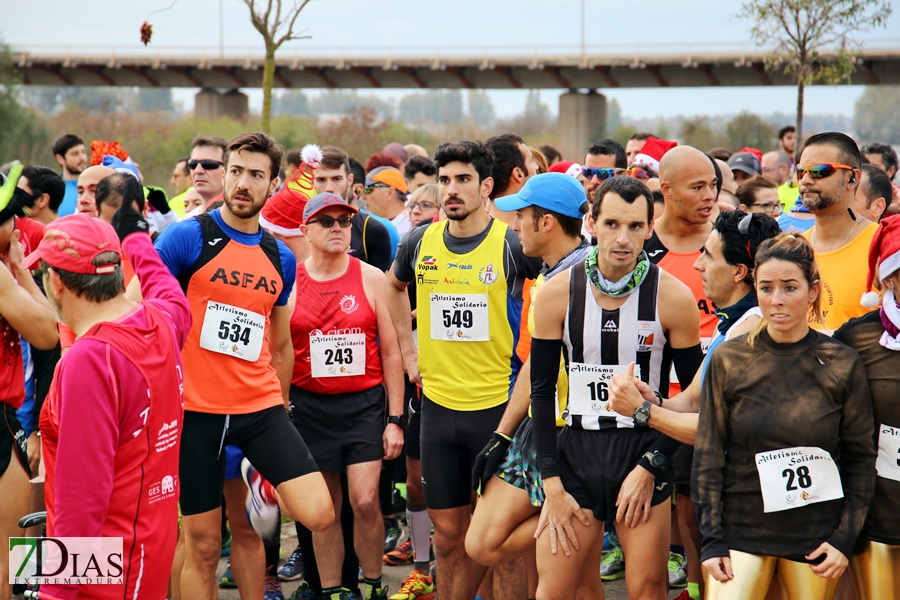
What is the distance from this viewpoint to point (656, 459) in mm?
3715

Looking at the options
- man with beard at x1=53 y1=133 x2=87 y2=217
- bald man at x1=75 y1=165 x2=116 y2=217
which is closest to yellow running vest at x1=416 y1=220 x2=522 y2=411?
bald man at x1=75 y1=165 x2=116 y2=217

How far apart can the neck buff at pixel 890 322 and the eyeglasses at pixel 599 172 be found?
3.59m

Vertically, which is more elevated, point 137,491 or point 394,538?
point 137,491

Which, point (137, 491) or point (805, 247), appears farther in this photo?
point (805, 247)

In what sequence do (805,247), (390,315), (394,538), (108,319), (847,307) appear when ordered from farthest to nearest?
(394,538)
(390,315)
(847,307)
(805,247)
(108,319)

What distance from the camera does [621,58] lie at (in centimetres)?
4500

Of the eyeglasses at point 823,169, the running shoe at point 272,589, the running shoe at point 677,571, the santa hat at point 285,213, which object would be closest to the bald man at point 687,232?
the running shoe at point 677,571

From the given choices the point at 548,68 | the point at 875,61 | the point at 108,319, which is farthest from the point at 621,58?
the point at 108,319

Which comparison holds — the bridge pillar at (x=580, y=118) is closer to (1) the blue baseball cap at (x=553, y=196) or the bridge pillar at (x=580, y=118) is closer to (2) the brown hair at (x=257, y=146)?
(2) the brown hair at (x=257, y=146)

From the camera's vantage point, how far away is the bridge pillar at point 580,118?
4750cm

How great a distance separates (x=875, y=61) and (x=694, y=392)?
41.4 metres

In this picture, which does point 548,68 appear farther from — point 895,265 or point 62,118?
point 895,265

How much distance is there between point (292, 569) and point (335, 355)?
1671mm

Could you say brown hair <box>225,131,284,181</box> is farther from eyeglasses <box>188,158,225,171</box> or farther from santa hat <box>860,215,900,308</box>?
santa hat <box>860,215,900,308</box>
